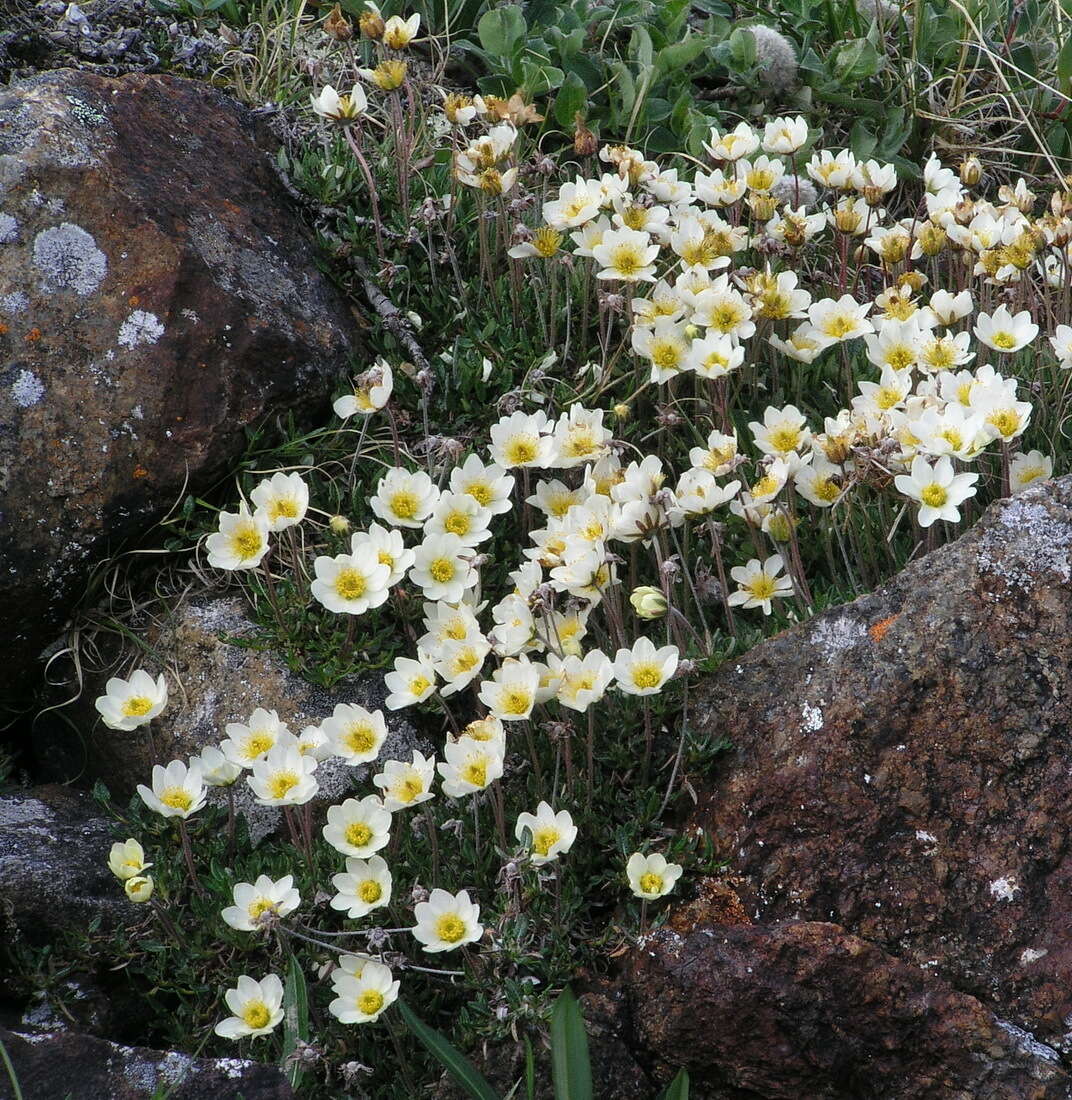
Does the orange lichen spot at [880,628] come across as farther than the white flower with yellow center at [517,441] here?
No

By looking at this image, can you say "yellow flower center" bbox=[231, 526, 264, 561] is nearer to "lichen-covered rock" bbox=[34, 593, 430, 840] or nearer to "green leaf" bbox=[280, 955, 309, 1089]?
"lichen-covered rock" bbox=[34, 593, 430, 840]

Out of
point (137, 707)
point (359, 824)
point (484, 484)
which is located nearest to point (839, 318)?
point (484, 484)

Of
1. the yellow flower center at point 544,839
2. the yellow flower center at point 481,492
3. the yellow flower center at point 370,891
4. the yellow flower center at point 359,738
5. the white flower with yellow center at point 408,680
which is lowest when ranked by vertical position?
the yellow flower center at point 370,891

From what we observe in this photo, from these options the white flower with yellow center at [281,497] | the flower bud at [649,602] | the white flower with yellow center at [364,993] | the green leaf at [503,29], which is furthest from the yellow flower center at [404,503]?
the green leaf at [503,29]

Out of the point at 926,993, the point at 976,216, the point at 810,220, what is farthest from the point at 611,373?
the point at 926,993

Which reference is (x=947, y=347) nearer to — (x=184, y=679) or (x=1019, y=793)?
(x=1019, y=793)

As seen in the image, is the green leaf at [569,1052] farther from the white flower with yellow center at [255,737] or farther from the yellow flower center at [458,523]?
the yellow flower center at [458,523]
